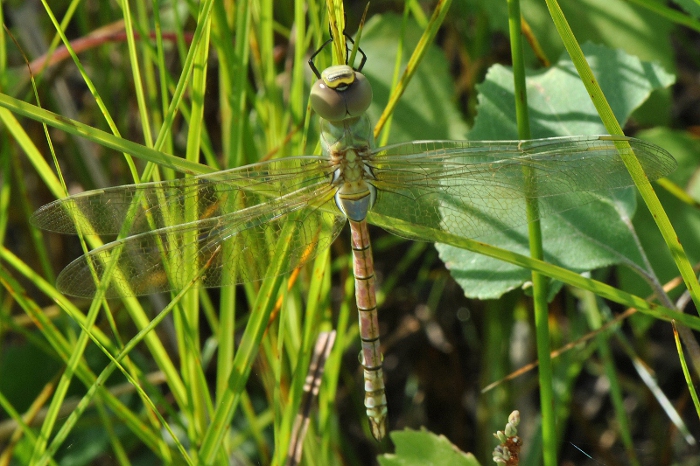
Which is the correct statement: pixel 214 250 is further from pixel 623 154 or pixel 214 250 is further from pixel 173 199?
pixel 623 154

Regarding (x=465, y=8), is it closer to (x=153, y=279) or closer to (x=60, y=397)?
(x=153, y=279)

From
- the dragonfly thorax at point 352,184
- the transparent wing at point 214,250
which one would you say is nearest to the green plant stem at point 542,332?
the dragonfly thorax at point 352,184

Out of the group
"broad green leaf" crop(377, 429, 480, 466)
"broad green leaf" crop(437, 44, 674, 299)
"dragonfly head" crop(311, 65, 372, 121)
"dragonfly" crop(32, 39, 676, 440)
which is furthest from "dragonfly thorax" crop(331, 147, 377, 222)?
"broad green leaf" crop(377, 429, 480, 466)

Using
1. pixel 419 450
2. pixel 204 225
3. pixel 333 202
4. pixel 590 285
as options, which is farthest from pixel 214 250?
pixel 590 285

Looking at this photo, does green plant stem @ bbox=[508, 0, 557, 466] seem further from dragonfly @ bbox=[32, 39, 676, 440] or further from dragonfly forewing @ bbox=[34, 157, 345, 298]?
dragonfly forewing @ bbox=[34, 157, 345, 298]

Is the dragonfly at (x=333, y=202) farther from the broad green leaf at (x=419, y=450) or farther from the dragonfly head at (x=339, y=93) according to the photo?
the broad green leaf at (x=419, y=450)

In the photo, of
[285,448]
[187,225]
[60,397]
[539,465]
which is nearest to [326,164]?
[187,225]
